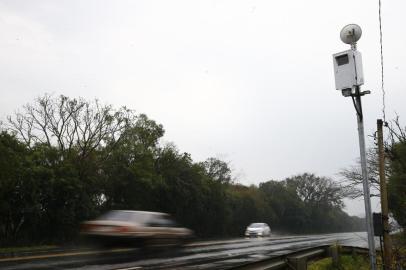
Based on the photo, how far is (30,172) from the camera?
2842 cm

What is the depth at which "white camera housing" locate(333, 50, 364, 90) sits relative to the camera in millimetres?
8031

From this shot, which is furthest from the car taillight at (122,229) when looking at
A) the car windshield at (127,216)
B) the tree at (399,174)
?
the tree at (399,174)

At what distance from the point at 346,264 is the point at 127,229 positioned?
24.8ft

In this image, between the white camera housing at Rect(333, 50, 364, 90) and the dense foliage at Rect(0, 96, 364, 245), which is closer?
the white camera housing at Rect(333, 50, 364, 90)

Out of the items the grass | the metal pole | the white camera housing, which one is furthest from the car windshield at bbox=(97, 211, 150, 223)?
the white camera housing

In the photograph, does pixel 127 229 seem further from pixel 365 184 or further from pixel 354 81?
pixel 354 81

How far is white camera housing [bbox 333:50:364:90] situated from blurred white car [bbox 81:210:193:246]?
8.80 meters

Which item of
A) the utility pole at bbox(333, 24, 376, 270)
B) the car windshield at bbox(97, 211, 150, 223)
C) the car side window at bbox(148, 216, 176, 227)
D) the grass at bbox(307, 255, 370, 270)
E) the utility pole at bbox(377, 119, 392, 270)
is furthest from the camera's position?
the car side window at bbox(148, 216, 176, 227)

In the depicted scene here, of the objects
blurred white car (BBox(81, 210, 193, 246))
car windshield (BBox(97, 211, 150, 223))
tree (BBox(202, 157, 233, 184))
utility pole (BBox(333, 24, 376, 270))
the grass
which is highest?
tree (BBox(202, 157, 233, 184))

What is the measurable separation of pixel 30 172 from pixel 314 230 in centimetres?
7573

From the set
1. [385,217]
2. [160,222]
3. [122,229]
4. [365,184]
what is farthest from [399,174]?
[365,184]

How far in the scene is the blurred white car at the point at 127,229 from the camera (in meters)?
14.4

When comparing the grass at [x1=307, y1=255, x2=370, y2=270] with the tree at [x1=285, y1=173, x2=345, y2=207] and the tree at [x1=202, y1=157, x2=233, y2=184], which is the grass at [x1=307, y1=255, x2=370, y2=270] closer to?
the tree at [x1=202, y1=157, x2=233, y2=184]

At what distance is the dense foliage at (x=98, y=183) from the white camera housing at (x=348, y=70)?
20605 mm
